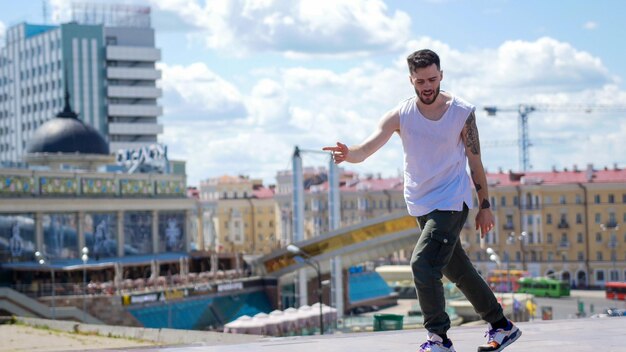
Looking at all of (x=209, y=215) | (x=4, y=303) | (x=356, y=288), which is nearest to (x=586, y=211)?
(x=356, y=288)

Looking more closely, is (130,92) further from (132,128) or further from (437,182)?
(437,182)

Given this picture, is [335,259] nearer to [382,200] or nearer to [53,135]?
[53,135]

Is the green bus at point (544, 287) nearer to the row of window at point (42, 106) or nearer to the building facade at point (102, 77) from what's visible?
the building facade at point (102, 77)

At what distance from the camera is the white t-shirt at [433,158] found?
859 centimetres

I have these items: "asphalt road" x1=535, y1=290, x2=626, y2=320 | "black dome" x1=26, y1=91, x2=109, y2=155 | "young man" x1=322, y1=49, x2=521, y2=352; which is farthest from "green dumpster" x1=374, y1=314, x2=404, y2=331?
"black dome" x1=26, y1=91, x2=109, y2=155

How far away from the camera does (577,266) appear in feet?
343

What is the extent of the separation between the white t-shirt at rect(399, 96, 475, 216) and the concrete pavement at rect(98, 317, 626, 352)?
1.56 metres

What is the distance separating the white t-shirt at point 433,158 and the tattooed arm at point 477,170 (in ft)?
0.29

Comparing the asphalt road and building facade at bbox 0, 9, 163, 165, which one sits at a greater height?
building facade at bbox 0, 9, 163, 165

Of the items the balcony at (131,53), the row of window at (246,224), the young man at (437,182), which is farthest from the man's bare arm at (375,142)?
the balcony at (131,53)

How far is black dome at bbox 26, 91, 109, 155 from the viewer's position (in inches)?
2835

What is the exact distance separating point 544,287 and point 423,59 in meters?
83.1

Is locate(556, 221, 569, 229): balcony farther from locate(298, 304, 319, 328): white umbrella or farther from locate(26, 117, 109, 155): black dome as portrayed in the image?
locate(298, 304, 319, 328): white umbrella

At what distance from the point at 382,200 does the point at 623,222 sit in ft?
86.7
